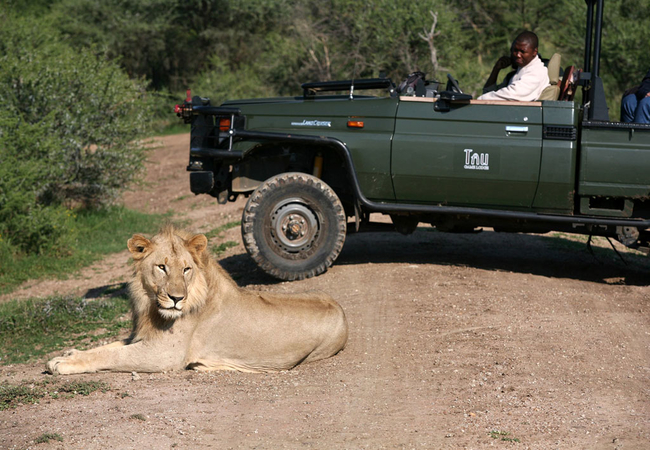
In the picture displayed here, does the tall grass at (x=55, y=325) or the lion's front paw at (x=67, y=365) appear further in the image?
the tall grass at (x=55, y=325)

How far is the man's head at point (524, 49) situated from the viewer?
757 centimetres

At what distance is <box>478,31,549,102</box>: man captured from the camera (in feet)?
24.5

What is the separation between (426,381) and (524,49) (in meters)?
3.87

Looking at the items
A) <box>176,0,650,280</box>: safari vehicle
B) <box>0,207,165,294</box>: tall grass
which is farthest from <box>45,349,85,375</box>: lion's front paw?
<box>0,207,165,294</box>: tall grass

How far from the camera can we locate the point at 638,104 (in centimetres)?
753

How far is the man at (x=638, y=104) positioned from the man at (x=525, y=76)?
Answer: 2.80 feet

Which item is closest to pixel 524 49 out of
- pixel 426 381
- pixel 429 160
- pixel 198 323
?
pixel 429 160

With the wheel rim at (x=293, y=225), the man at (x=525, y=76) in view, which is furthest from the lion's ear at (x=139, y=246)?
the man at (x=525, y=76)

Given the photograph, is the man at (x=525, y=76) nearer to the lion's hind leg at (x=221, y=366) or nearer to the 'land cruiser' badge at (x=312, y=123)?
the 'land cruiser' badge at (x=312, y=123)

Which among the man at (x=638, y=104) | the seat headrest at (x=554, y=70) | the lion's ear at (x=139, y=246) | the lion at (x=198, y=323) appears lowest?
the lion at (x=198, y=323)

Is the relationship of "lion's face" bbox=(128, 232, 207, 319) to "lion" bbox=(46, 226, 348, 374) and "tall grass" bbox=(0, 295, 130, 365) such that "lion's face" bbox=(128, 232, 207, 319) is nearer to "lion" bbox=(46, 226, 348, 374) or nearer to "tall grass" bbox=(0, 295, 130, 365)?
"lion" bbox=(46, 226, 348, 374)

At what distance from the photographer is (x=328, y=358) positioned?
5.70 meters

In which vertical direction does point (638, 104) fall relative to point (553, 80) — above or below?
below

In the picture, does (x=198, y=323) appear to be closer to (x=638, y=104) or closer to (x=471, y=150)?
(x=471, y=150)
